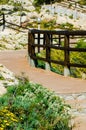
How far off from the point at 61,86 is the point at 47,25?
2880 centimetres

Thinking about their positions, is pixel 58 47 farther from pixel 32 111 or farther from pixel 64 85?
pixel 32 111

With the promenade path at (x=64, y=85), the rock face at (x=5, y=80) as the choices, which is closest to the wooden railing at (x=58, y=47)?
the promenade path at (x=64, y=85)

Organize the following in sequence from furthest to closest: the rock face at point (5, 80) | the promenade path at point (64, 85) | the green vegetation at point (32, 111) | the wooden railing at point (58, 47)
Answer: the wooden railing at point (58, 47), the rock face at point (5, 80), the promenade path at point (64, 85), the green vegetation at point (32, 111)

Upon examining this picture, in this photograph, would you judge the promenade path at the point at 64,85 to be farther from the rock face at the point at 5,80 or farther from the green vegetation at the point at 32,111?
the rock face at the point at 5,80

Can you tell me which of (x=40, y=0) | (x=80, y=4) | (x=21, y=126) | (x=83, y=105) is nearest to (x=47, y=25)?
(x=40, y=0)

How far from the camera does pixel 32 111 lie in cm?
710

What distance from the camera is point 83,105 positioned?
941cm

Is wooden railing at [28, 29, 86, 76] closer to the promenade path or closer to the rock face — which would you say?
the promenade path

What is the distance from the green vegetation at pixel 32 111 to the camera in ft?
20.8

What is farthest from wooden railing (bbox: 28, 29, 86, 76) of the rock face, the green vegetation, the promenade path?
the green vegetation

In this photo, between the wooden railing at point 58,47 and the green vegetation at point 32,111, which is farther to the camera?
the wooden railing at point 58,47

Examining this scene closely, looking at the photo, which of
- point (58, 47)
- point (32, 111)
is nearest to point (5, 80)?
point (32, 111)

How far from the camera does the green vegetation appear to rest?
20.8ft

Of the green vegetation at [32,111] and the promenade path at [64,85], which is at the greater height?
the green vegetation at [32,111]
